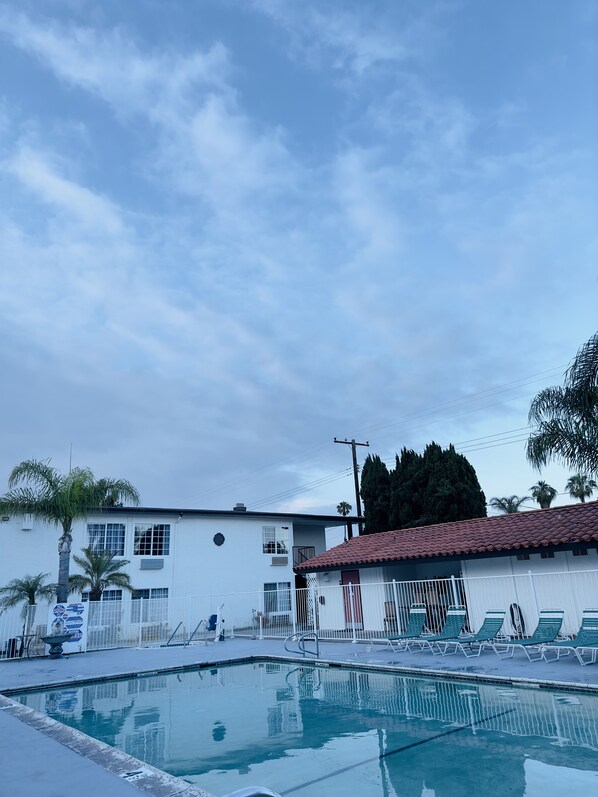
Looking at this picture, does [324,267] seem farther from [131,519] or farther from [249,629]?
[249,629]

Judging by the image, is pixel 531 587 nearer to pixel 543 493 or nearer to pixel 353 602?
pixel 353 602

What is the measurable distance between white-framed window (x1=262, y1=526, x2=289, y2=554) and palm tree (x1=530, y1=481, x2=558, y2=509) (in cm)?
3430

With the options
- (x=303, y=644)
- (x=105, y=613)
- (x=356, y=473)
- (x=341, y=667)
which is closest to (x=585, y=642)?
(x=341, y=667)

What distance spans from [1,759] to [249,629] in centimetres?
2278

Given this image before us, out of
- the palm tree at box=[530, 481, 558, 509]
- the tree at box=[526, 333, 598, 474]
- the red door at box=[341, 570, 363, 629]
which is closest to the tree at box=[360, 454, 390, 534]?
the red door at box=[341, 570, 363, 629]

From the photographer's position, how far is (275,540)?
32.1 meters

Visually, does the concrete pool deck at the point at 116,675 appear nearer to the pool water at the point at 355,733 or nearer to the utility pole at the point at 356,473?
the pool water at the point at 355,733

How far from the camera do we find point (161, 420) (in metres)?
26.0

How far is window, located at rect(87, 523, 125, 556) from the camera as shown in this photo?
26.6 metres

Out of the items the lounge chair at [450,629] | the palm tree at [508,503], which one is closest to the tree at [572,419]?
the lounge chair at [450,629]

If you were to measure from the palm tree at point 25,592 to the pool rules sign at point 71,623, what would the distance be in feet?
8.89

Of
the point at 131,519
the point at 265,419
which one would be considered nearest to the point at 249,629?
the point at 131,519

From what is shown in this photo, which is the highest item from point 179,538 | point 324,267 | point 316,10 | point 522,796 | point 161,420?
point 316,10

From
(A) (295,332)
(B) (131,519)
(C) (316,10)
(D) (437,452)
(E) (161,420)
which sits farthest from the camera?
(D) (437,452)
